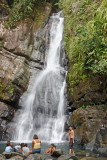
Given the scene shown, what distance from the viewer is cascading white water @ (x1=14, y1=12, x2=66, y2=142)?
1528cm

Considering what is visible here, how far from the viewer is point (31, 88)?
755 inches

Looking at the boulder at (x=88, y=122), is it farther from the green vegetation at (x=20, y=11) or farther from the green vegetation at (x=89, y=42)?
the green vegetation at (x=20, y=11)

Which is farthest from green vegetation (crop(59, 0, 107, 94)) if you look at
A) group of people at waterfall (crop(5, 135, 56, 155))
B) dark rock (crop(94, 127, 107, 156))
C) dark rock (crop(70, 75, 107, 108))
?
group of people at waterfall (crop(5, 135, 56, 155))

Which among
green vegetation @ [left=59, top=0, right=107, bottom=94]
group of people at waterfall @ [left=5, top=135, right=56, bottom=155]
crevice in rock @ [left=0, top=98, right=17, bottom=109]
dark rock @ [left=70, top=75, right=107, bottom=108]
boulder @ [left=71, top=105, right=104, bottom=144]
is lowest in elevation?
group of people at waterfall @ [left=5, top=135, right=56, bottom=155]

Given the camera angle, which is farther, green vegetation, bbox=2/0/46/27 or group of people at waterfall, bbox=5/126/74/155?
green vegetation, bbox=2/0/46/27

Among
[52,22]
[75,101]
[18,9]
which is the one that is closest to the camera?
[75,101]

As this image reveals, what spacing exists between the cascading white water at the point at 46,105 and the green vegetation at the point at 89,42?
2.22 meters

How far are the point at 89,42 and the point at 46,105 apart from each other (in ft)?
24.9

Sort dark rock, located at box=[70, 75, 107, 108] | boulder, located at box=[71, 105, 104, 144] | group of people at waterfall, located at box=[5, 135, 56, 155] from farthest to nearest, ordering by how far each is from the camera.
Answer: dark rock, located at box=[70, 75, 107, 108] → boulder, located at box=[71, 105, 104, 144] → group of people at waterfall, located at box=[5, 135, 56, 155]

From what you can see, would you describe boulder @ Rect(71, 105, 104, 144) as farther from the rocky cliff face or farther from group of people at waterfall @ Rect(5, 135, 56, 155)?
the rocky cliff face

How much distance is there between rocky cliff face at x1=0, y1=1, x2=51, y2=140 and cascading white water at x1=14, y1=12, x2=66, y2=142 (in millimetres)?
983

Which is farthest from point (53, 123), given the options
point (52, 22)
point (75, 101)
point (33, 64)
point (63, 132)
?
point (52, 22)

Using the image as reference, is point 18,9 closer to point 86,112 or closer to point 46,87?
point 46,87

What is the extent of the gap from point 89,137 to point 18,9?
56.9ft
